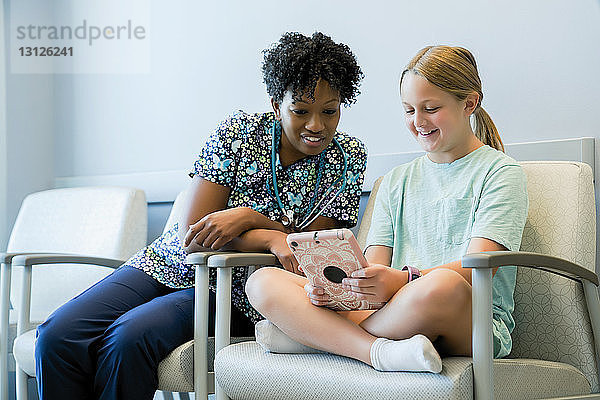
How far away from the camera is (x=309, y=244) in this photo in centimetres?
137

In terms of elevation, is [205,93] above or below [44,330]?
above

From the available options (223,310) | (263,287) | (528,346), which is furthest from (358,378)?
(528,346)

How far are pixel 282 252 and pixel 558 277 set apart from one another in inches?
23.6

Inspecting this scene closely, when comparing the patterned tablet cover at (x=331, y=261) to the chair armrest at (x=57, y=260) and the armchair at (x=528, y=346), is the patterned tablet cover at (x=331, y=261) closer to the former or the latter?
the armchair at (x=528, y=346)

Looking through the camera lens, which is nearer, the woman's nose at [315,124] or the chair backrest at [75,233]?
the woman's nose at [315,124]

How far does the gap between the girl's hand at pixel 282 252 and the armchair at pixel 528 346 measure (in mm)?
166

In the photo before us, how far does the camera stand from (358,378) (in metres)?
1.30

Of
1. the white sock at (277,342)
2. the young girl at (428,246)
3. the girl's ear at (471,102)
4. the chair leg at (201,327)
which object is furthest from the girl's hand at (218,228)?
the girl's ear at (471,102)

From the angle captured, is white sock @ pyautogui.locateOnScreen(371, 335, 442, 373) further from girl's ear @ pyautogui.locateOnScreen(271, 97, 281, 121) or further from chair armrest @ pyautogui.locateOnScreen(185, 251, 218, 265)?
girl's ear @ pyautogui.locateOnScreen(271, 97, 281, 121)

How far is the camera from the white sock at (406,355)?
124 cm

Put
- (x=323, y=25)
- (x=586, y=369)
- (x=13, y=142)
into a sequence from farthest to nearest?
1. (x=13, y=142)
2. (x=323, y=25)
3. (x=586, y=369)

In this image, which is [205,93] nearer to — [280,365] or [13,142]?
[13,142]

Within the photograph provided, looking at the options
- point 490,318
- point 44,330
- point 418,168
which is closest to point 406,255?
point 418,168

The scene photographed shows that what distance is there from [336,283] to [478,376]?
30 centimetres
